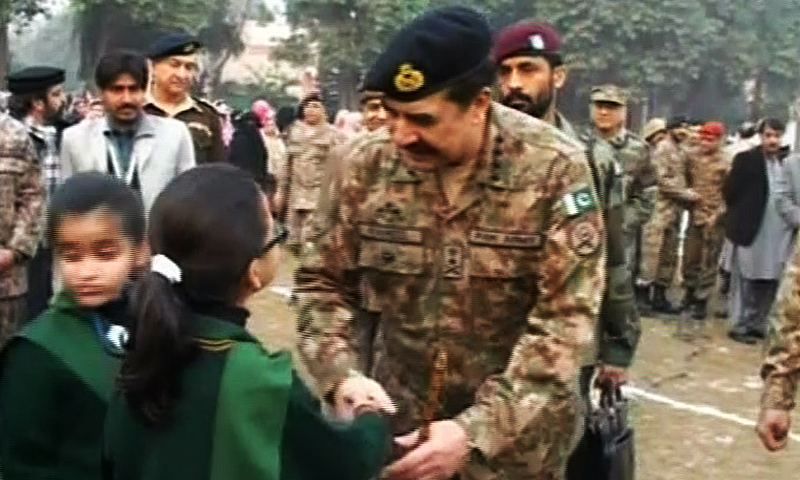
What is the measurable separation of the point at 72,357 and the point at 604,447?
6.01 ft

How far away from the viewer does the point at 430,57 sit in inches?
111

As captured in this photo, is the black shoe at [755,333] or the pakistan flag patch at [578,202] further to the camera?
the black shoe at [755,333]

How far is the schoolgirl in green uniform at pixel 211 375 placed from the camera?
232 centimetres

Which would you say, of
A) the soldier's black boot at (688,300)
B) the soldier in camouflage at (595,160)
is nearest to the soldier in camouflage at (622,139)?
the soldier's black boot at (688,300)

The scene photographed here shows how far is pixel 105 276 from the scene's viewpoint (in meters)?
2.96

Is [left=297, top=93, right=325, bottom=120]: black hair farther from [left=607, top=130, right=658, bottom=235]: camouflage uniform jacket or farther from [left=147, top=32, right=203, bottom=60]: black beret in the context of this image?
[left=147, top=32, right=203, bottom=60]: black beret

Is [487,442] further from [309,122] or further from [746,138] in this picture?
[746,138]

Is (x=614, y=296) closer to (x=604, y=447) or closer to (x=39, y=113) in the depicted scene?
(x=604, y=447)

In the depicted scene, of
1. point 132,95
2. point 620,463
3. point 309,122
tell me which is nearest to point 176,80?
point 132,95

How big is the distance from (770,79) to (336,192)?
5304 centimetres

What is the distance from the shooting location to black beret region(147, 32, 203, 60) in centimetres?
590

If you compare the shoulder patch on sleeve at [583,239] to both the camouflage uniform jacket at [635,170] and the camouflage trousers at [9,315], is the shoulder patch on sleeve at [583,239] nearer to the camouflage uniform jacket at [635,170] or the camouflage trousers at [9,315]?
the camouflage trousers at [9,315]

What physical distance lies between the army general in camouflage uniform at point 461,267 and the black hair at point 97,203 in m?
0.40

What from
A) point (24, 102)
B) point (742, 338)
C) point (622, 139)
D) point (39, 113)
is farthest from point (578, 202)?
point (742, 338)
